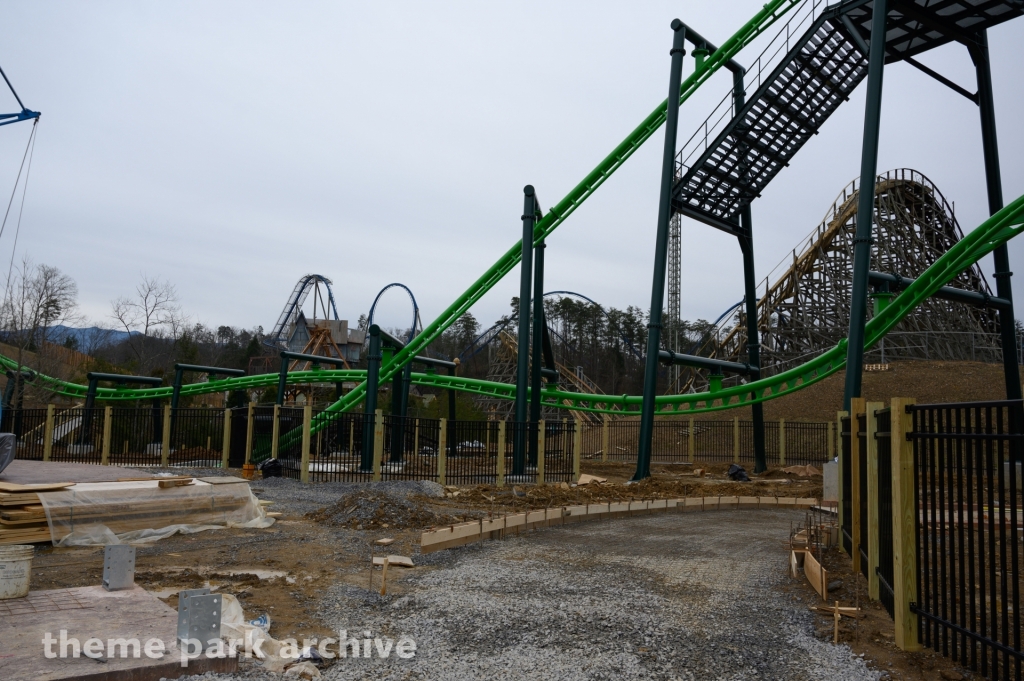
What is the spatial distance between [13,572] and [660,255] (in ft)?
49.5

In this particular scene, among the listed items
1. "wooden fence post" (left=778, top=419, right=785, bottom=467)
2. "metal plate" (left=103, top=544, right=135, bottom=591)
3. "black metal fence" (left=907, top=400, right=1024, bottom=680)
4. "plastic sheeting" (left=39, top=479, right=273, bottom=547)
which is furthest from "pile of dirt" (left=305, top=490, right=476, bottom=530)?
"wooden fence post" (left=778, top=419, right=785, bottom=467)

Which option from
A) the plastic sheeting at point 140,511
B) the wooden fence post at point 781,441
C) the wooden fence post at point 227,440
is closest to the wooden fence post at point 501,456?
the wooden fence post at point 227,440

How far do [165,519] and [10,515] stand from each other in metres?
1.77

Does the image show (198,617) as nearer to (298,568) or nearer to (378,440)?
(298,568)

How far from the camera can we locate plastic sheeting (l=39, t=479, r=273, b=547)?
29.0 feet

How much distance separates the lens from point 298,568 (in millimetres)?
7883

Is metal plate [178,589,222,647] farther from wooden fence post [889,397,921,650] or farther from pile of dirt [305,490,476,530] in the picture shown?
pile of dirt [305,490,476,530]

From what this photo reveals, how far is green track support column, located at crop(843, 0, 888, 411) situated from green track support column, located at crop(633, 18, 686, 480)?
15.9 feet

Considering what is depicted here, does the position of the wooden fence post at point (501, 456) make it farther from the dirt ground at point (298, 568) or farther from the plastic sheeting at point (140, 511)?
the plastic sheeting at point (140, 511)

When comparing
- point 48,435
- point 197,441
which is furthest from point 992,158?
point 197,441

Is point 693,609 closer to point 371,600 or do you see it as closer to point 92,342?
point 371,600

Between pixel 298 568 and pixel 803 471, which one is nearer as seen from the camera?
pixel 298 568

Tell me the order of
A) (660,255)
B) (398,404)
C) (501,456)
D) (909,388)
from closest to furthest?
(501,456), (660,255), (398,404), (909,388)

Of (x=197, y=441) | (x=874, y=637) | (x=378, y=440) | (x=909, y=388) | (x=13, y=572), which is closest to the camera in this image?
(x=874, y=637)
